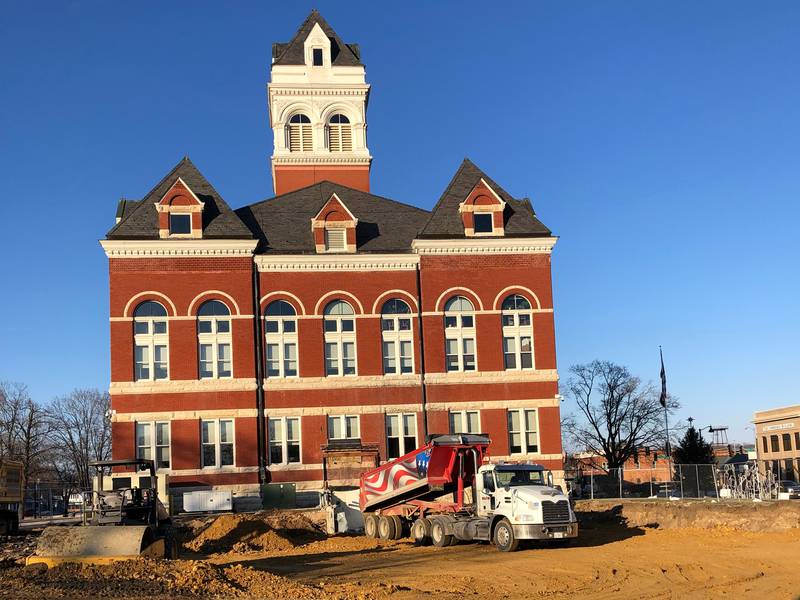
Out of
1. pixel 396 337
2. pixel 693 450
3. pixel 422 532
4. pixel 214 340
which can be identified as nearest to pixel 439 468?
pixel 422 532

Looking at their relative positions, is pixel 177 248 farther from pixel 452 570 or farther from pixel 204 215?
pixel 452 570

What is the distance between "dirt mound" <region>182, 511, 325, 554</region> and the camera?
34719mm

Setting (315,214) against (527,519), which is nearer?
(527,519)

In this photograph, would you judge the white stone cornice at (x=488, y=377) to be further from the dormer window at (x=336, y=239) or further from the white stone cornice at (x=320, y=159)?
the white stone cornice at (x=320, y=159)

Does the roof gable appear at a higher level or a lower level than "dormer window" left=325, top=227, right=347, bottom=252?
higher

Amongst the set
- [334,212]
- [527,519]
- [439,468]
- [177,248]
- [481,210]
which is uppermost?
[334,212]

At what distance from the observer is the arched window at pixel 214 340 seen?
159ft

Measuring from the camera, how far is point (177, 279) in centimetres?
4862

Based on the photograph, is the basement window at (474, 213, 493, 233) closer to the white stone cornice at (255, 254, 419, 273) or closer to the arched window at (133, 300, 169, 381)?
the white stone cornice at (255, 254, 419, 273)

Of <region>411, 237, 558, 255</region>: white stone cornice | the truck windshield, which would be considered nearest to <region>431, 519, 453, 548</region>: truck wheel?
the truck windshield

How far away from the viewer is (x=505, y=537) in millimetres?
29438

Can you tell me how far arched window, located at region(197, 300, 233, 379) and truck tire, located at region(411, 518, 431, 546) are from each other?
18262mm

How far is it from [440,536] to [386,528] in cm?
432

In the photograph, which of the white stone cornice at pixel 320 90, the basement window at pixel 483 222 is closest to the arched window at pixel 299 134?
the white stone cornice at pixel 320 90
